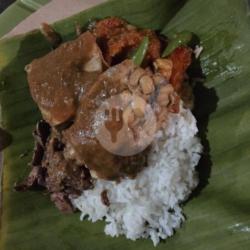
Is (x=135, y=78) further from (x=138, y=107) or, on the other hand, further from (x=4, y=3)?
(x=4, y=3)

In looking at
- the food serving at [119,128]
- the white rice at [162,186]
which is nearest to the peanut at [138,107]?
the food serving at [119,128]

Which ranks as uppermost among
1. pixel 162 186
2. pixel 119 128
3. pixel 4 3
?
pixel 4 3

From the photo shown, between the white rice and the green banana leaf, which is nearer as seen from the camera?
the green banana leaf

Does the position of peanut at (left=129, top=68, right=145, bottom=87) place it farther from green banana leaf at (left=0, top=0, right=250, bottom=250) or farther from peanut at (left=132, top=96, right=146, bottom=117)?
green banana leaf at (left=0, top=0, right=250, bottom=250)

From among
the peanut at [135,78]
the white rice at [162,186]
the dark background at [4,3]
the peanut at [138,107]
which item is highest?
the dark background at [4,3]

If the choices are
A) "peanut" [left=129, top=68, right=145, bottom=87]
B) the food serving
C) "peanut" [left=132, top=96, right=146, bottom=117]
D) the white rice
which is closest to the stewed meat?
the food serving

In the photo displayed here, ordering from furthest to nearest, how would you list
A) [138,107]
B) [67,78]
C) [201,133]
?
[201,133], [67,78], [138,107]

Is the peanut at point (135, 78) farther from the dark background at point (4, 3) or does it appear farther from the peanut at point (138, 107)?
the dark background at point (4, 3)

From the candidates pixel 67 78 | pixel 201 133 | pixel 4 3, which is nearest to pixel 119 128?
pixel 67 78
